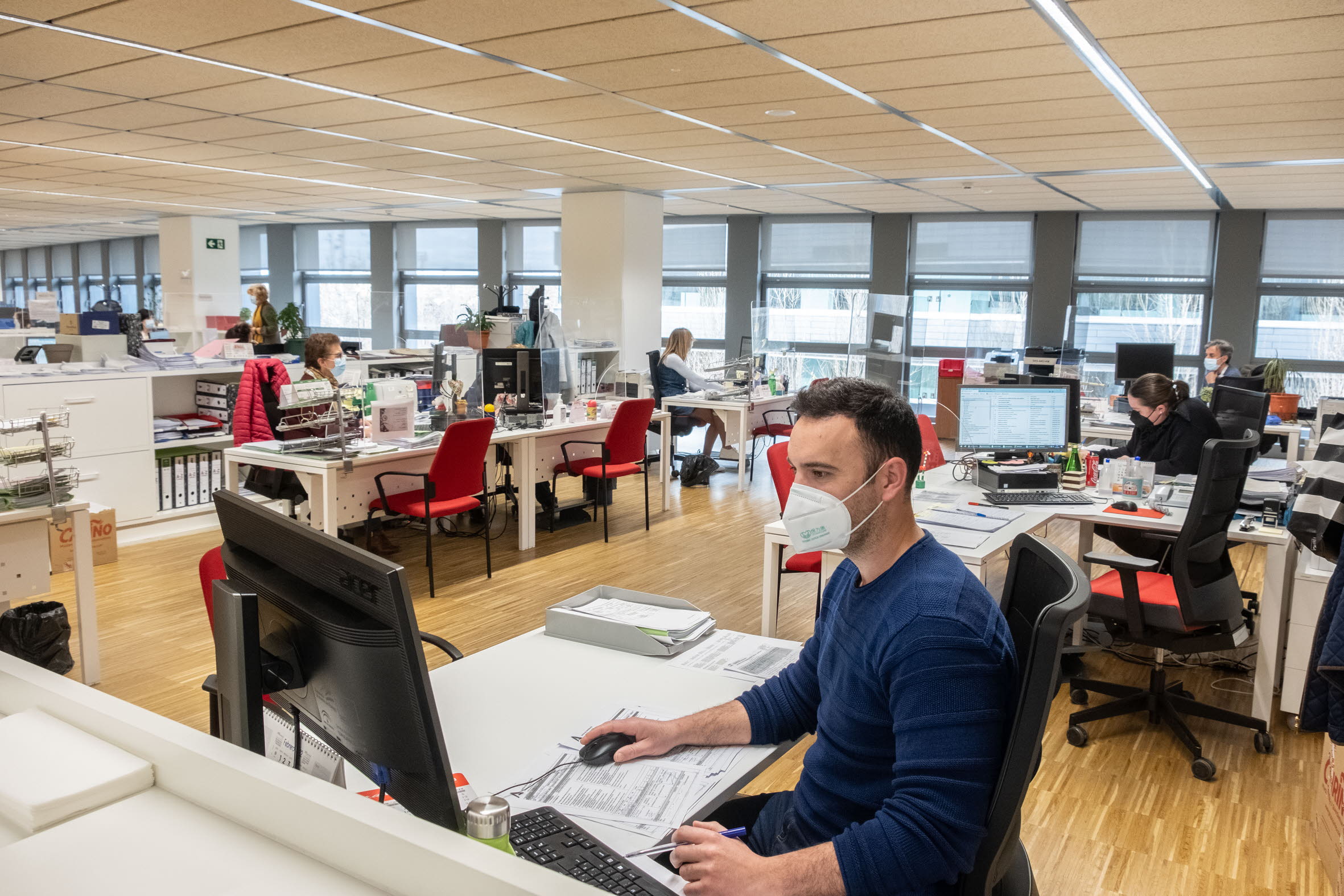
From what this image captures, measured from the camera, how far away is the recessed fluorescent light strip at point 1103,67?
3506 mm

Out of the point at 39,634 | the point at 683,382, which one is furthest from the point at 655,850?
the point at 683,382

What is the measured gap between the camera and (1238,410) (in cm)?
557

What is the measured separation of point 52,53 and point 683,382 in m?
5.51

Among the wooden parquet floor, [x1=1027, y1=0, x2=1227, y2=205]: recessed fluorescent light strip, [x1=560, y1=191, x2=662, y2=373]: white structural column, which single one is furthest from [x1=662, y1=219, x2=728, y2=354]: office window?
[x1=1027, y1=0, x2=1227, y2=205]: recessed fluorescent light strip

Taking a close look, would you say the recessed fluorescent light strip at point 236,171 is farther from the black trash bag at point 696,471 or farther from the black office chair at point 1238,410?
the black office chair at point 1238,410

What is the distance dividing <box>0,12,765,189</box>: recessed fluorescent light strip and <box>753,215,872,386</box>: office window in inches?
187

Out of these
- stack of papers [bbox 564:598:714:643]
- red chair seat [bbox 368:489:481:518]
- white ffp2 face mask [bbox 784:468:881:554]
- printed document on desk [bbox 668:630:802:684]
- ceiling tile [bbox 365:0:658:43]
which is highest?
ceiling tile [bbox 365:0:658:43]

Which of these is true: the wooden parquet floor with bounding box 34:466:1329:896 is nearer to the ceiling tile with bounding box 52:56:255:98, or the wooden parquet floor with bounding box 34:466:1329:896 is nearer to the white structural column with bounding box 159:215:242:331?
the ceiling tile with bounding box 52:56:255:98

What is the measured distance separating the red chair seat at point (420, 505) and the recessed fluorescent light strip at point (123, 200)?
721 cm

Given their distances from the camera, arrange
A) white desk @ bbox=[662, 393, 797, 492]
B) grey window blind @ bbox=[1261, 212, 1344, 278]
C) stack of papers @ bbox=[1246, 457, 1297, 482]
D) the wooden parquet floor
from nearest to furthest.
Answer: the wooden parquet floor
stack of papers @ bbox=[1246, 457, 1297, 482]
white desk @ bbox=[662, 393, 797, 492]
grey window blind @ bbox=[1261, 212, 1344, 278]

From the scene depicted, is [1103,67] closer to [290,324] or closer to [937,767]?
[937,767]

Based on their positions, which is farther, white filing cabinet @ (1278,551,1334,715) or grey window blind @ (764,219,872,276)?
grey window blind @ (764,219,872,276)

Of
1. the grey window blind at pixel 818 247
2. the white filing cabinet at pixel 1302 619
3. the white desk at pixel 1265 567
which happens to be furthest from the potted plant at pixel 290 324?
the white filing cabinet at pixel 1302 619

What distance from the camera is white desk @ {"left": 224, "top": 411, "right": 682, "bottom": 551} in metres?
5.01
